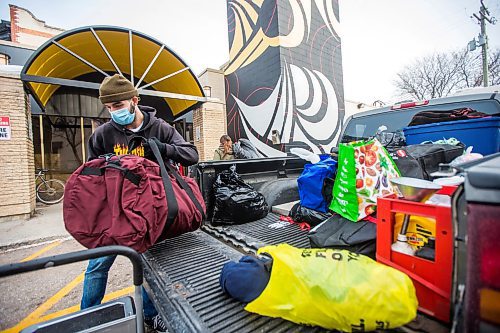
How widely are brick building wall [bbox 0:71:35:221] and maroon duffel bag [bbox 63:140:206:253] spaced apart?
7.05 metres

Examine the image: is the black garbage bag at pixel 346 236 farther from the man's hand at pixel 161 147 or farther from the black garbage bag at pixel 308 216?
the man's hand at pixel 161 147

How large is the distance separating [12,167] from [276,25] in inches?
354

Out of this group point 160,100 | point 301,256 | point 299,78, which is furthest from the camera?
point 160,100

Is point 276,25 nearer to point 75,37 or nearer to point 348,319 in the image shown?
point 75,37

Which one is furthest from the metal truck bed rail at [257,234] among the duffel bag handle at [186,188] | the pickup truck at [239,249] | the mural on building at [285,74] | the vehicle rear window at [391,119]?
the mural on building at [285,74]

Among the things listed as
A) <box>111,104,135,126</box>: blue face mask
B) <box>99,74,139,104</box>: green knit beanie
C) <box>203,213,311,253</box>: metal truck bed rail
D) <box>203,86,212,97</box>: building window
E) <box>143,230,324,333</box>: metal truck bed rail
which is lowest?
<box>143,230,324,333</box>: metal truck bed rail

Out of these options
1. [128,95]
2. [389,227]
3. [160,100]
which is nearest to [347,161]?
[389,227]

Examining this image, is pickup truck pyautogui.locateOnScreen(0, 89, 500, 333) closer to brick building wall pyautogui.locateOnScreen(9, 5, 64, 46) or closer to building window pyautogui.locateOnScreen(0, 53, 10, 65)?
building window pyautogui.locateOnScreen(0, 53, 10, 65)

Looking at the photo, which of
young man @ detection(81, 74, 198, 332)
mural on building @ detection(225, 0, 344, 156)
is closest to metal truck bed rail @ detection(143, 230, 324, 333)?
young man @ detection(81, 74, 198, 332)

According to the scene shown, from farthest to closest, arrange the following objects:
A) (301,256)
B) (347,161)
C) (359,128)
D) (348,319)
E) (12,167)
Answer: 1. (12,167)
2. (359,128)
3. (347,161)
4. (301,256)
5. (348,319)

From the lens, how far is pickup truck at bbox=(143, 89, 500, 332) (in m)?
1.07

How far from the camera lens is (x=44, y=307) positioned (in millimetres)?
2900

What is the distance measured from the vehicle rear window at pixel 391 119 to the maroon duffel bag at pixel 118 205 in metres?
2.72

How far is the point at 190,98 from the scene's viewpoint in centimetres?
883
